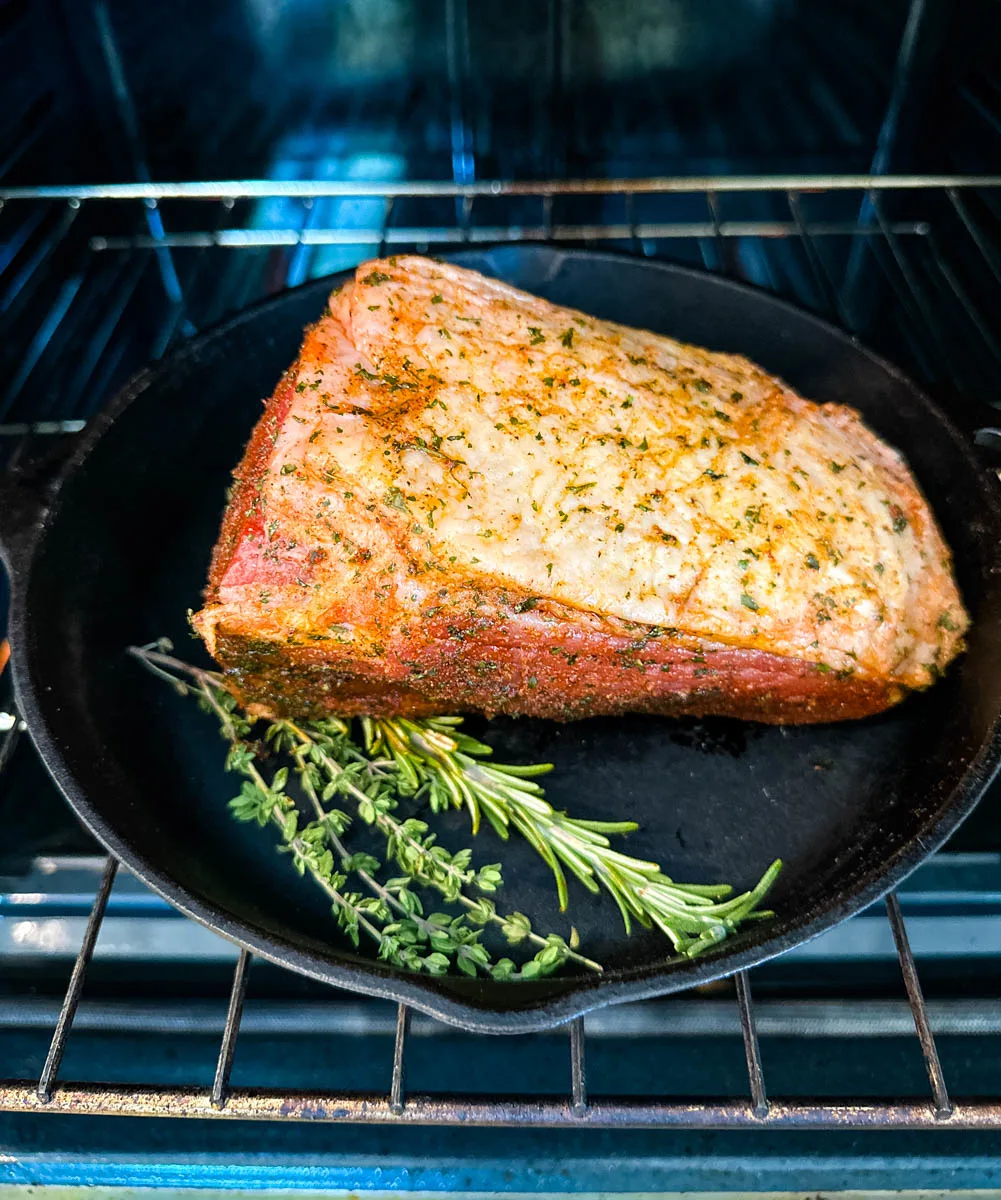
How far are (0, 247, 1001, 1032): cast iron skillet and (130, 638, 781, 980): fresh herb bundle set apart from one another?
0.06 metres

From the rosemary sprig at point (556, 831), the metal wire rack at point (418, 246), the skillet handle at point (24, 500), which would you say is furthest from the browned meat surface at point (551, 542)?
the metal wire rack at point (418, 246)

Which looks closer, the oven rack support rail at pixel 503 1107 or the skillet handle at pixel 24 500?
the oven rack support rail at pixel 503 1107

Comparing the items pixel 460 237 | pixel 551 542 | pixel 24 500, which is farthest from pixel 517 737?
pixel 460 237

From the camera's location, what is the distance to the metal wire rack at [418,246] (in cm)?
295

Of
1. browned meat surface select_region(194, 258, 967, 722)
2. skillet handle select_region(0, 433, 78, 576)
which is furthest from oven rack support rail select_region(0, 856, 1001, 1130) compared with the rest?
skillet handle select_region(0, 433, 78, 576)

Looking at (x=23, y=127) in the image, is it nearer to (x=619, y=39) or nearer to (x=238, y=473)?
(x=238, y=473)

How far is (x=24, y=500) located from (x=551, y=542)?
4.21 ft

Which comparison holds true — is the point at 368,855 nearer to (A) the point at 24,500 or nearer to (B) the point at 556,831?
(B) the point at 556,831

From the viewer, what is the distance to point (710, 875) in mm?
2271

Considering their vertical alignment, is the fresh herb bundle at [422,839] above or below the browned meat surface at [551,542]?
below

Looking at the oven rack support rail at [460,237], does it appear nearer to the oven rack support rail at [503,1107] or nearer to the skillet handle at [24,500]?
the skillet handle at [24,500]

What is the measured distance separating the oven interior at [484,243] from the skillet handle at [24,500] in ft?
0.17

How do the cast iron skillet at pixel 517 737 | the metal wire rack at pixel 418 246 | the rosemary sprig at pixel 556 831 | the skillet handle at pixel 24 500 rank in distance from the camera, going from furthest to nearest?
1. the metal wire rack at pixel 418 246
2. the skillet handle at pixel 24 500
3. the rosemary sprig at pixel 556 831
4. the cast iron skillet at pixel 517 737

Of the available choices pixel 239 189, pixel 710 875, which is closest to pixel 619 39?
pixel 239 189
